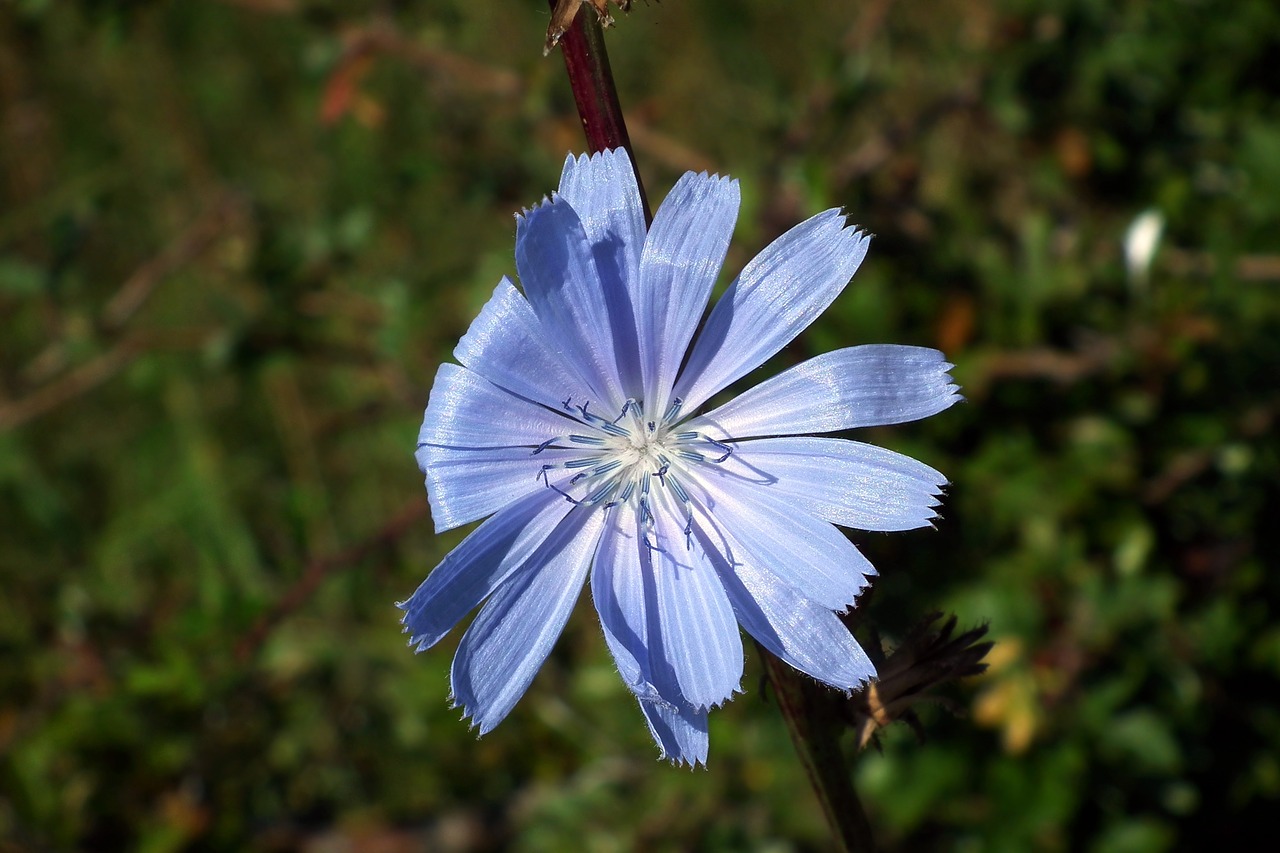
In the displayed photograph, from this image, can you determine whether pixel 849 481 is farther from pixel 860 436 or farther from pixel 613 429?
pixel 860 436

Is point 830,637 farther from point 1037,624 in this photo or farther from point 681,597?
point 1037,624

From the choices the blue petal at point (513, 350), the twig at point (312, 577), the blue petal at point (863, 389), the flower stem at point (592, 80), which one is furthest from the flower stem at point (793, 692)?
the twig at point (312, 577)

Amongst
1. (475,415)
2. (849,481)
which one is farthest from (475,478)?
(849,481)

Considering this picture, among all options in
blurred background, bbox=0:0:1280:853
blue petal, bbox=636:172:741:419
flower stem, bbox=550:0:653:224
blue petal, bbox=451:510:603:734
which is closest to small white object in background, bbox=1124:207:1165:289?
blurred background, bbox=0:0:1280:853

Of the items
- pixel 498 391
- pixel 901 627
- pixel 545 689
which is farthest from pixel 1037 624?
pixel 498 391

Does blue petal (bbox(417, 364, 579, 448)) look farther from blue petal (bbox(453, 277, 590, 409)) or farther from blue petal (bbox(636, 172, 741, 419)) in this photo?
blue petal (bbox(636, 172, 741, 419))

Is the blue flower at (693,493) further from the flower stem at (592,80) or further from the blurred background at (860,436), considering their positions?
the blurred background at (860,436)
